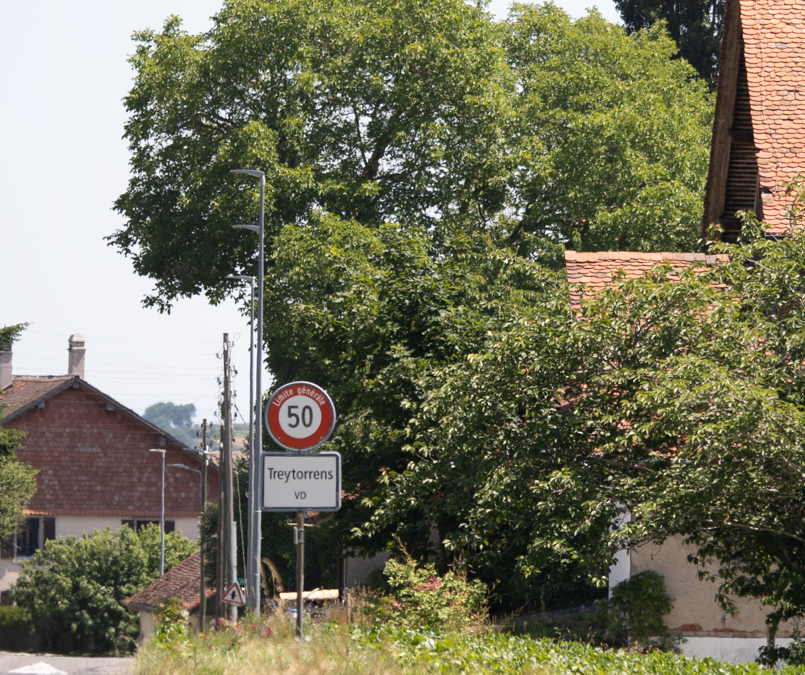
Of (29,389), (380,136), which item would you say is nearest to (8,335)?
(380,136)

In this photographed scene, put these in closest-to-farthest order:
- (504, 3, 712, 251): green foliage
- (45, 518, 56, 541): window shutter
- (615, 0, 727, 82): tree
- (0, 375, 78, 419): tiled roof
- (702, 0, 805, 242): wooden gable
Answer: (702, 0, 805, 242): wooden gable < (504, 3, 712, 251): green foliage < (615, 0, 727, 82): tree < (45, 518, 56, 541): window shutter < (0, 375, 78, 419): tiled roof

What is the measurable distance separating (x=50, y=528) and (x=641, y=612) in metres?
43.7

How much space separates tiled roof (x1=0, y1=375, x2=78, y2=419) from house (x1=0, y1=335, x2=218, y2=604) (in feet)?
0.66

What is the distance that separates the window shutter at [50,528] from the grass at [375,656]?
4581 centimetres

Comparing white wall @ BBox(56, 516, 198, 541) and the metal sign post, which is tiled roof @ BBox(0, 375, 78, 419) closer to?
white wall @ BBox(56, 516, 198, 541)

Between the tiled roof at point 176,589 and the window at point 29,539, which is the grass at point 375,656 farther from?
the window at point 29,539

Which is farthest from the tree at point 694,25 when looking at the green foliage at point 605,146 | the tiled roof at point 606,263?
the tiled roof at point 606,263

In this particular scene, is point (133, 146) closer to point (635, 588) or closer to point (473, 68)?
point (473, 68)

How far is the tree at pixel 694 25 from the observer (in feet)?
155

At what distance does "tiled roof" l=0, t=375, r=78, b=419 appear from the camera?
182 feet

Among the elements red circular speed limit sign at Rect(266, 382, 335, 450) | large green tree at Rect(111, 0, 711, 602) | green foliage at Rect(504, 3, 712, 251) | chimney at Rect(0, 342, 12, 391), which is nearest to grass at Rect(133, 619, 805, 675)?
red circular speed limit sign at Rect(266, 382, 335, 450)

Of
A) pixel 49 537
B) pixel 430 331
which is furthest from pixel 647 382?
pixel 49 537

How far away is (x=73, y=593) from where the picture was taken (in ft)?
155

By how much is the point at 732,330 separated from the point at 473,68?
68.2ft
